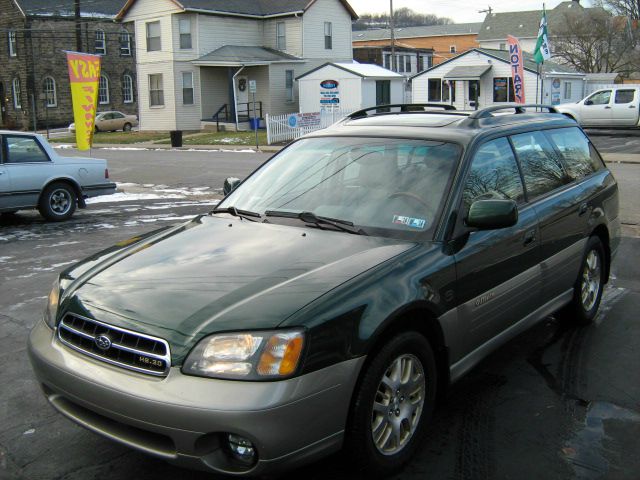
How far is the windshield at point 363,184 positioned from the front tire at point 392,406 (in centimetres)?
73

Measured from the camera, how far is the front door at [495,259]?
389 cm

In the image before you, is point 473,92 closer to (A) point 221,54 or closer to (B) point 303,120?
(A) point 221,54

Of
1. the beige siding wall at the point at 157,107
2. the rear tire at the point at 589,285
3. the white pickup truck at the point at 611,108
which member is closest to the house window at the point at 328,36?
the beige siding wall at the point at 157,107

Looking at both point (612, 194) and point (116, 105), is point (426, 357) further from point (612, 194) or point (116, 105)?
point (116, 105)

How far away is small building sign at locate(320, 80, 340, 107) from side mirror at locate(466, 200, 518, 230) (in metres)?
33.6

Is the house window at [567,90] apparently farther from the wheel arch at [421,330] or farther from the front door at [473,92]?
the wheel arch at [421,330]

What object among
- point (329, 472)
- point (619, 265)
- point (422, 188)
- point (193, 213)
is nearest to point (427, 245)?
point (422, 188)

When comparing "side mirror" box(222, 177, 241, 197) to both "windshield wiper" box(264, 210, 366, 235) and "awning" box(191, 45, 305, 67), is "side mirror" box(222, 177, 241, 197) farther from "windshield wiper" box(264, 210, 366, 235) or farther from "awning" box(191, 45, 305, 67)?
"awning" box(191, 45, 305, 67)

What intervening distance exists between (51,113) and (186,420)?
166 feet

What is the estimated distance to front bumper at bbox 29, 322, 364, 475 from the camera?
2775 mm

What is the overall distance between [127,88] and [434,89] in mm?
23977

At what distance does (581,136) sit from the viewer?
19.0 ft

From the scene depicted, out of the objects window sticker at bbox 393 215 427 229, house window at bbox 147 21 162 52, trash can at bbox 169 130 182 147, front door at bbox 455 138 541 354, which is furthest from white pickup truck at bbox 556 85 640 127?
window sticker at bbox 393 215 427 229

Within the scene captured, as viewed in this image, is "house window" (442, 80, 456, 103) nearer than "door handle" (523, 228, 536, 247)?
No
